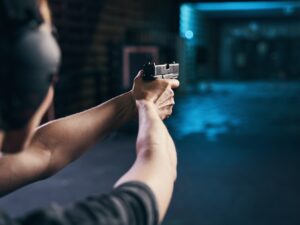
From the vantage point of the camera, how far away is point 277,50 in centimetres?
2459

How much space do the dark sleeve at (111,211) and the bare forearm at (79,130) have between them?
1.92ft

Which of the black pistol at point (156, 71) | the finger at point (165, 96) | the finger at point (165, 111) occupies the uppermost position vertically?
the black pistol at point (156, 71)

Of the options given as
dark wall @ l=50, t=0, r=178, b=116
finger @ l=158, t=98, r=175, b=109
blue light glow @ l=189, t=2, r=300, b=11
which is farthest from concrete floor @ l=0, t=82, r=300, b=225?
blue light glow @ l=189, t=2, r=300, b=11

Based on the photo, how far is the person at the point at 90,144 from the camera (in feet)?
2.78

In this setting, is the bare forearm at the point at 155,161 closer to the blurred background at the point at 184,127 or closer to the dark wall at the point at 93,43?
the blurred background at the point at 184,127

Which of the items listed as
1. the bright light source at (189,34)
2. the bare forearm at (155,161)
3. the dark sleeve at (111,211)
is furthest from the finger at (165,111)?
the bright light source at (189,34)

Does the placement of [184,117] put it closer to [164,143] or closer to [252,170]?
[252,170]

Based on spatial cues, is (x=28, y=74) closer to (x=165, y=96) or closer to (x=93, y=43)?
(x=165, y=96)

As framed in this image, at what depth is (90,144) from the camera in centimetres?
156

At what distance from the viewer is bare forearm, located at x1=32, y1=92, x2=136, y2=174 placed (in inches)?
60.7

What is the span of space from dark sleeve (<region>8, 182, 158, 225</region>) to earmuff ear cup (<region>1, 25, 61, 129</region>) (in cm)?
16

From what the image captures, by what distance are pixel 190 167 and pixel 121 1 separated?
23.3ft

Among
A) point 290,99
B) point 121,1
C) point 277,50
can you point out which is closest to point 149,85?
point 121,1

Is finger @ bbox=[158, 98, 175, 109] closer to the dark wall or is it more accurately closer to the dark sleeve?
the dark sleeve
